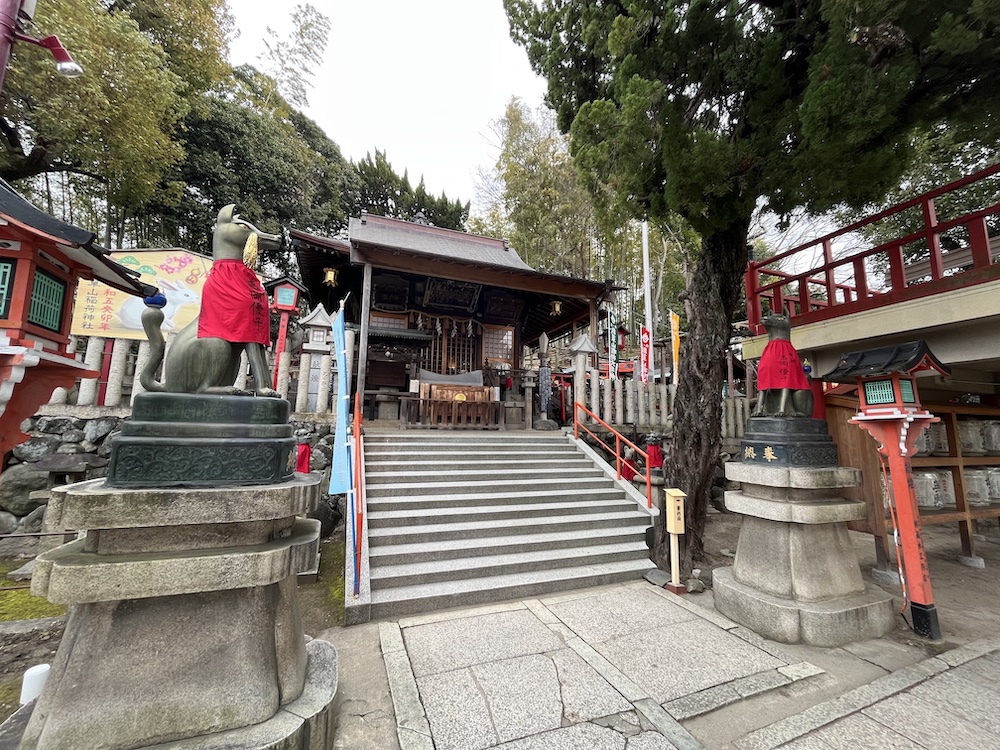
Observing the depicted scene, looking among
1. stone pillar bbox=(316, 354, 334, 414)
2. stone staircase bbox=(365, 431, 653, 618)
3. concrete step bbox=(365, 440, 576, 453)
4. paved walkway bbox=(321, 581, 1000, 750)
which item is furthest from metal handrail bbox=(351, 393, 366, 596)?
stone pillar bbox=(316, 354, 334, 414)

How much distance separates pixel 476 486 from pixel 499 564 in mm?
1508

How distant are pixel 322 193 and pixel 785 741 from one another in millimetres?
24763

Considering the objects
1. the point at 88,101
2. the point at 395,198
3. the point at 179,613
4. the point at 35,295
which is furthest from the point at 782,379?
the point at 395,198

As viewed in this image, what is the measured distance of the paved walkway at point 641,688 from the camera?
2371mm

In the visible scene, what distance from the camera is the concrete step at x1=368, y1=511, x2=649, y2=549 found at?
473 cm

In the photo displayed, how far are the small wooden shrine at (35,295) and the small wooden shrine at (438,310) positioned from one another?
5415 millimetres

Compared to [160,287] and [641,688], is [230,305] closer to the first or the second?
[641,688]

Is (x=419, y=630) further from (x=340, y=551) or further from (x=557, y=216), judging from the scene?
(x=557, y=216)

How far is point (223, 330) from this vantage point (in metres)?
2.32

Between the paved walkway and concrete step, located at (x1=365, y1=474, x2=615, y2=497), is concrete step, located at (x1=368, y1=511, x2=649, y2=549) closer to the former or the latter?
concrete step, located at (x1=365, y1=474, x2=615, y2=497)

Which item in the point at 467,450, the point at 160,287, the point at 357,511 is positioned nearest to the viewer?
the point at 357,511

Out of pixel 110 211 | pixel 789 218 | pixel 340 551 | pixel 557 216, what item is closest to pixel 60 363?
pixel 340 551

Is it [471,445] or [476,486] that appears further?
[471,445]

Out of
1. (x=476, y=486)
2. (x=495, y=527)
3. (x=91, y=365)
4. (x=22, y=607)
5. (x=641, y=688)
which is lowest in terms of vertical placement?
(x=22, y=607)
